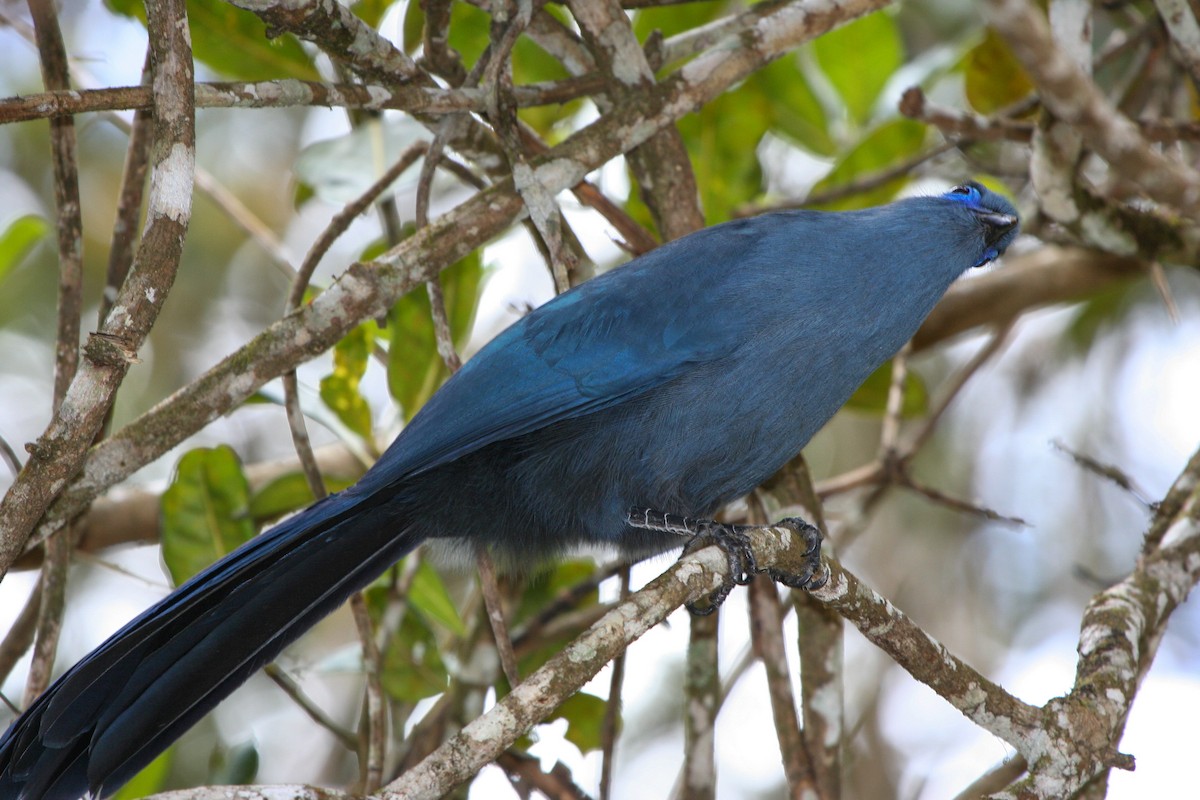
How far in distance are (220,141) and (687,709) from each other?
6.07 meters

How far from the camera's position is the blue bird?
2834mm

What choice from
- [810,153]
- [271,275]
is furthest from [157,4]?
[271,275]

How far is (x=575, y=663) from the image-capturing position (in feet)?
7.16

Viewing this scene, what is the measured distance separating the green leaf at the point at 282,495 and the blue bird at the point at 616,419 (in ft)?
2.99

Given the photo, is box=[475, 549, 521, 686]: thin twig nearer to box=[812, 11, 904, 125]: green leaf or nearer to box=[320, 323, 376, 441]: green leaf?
box=[320, 323, 376, 441]: green leaf

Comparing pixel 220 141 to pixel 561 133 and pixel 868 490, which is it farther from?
pixel 868 490

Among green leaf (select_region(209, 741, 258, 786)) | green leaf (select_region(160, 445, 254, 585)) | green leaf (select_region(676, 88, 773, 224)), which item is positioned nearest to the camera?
green leaf (select_region(209, 741, 258, 786))

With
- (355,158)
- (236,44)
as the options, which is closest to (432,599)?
(355,158)

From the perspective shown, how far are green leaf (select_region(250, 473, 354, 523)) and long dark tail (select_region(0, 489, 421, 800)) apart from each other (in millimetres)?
1002

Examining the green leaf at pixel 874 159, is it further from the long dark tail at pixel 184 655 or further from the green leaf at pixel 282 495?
the long dark tail at pixel 184 655

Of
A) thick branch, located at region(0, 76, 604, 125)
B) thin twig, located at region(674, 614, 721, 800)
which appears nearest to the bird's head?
thick branch, located at region(0, 76, 604, 125)

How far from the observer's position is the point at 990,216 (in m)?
3.30

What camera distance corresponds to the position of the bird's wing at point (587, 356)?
9.89 ft

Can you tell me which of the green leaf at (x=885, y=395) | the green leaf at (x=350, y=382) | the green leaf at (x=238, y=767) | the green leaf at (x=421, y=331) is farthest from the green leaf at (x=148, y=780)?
the green leaf at (x=885, y=395)
